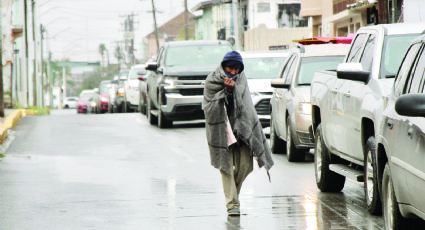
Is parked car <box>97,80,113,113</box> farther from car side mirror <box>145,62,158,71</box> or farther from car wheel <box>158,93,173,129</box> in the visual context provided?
car wheel <box>158,93,173,129</box>

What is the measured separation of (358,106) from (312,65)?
607cm

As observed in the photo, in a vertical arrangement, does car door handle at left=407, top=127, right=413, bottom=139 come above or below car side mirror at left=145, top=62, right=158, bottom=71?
below

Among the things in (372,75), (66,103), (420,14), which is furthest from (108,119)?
(66,103)

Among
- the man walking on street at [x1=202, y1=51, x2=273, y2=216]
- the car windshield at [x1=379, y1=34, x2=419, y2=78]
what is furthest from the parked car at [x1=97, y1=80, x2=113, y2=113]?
the man walking on street at [x1=202, y1=51, x2=273, y2=216]

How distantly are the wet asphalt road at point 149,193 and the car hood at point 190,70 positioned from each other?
383cm

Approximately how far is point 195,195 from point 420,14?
5348mm

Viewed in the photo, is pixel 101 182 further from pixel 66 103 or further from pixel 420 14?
pixel 66 103

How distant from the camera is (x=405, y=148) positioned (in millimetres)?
6383

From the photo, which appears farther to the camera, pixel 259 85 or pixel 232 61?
pixel 259 85

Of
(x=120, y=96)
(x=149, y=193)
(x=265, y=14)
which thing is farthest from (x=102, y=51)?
(x=149, y=193)

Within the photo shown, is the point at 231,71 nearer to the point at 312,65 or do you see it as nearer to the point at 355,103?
the point at 355,103

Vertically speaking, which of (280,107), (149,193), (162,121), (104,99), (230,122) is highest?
(230,122)

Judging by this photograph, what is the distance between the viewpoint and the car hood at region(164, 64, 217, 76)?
73.2 feet

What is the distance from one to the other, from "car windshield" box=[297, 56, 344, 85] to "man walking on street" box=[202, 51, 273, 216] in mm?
5927
